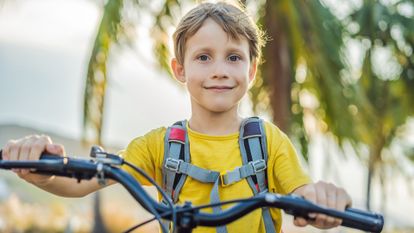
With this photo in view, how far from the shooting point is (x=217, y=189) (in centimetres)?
230

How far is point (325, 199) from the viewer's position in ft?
6.12

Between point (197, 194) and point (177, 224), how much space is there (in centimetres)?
62

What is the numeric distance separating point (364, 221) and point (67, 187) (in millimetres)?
965

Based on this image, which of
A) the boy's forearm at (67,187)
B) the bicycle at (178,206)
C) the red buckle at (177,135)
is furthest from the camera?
the red buckle at (177,135)

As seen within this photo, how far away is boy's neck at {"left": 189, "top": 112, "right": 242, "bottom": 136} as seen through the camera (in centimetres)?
250

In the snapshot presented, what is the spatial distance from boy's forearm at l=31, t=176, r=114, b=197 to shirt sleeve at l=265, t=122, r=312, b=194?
0.58m

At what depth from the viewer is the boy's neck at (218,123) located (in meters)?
2.50

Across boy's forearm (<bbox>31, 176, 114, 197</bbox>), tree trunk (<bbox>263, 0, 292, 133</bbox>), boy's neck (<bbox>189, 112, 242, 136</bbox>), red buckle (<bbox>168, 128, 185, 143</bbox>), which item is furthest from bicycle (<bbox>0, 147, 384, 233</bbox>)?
tree trunk (<bbox>263, 0, 292, 133</bbox>)

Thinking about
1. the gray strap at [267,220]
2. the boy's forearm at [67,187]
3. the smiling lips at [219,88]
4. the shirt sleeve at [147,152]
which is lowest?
the gray strap at [267,220]

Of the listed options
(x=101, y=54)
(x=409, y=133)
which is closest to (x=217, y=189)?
(x=101, y=54)

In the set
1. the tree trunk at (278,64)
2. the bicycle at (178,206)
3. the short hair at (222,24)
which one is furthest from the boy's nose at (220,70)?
the tree trunk at (278,64)

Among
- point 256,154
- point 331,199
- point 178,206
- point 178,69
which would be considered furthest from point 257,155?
point 178,206

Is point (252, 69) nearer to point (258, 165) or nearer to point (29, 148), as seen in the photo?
point (258, 165)

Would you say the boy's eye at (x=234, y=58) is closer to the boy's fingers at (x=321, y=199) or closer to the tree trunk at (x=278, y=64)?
the boy's fingers at (x=321, y=199)
